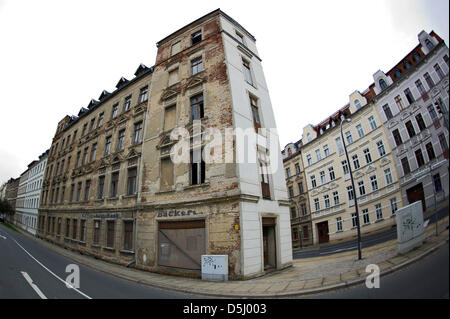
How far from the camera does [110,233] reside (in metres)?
15.5

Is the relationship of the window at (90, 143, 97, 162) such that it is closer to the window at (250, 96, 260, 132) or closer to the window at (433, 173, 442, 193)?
the window at (250, 96, 260, 132)

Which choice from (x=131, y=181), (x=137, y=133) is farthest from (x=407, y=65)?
(x=137, y=133)

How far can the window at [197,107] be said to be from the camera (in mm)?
12539

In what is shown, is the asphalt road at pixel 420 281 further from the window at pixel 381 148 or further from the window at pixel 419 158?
the window at pixel 381 148

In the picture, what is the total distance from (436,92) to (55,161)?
39760 mm

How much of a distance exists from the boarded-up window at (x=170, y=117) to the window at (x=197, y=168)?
332cm

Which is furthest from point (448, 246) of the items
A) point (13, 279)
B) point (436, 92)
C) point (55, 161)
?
point (55, 161)

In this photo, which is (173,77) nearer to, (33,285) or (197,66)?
(197,66)

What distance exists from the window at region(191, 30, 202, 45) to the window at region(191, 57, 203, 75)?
6.69 feet

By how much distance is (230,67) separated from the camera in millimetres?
12430

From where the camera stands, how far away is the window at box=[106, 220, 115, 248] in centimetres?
1516

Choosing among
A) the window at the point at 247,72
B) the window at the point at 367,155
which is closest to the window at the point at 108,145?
the window at the point at 247,72

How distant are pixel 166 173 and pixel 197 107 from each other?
5.02m
